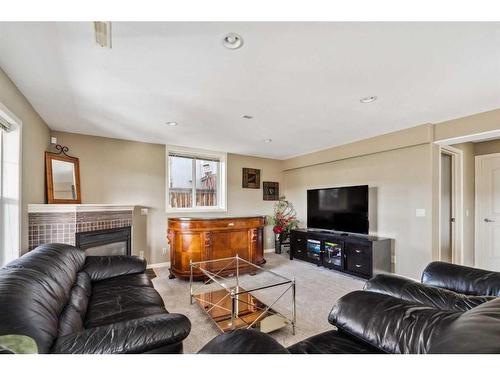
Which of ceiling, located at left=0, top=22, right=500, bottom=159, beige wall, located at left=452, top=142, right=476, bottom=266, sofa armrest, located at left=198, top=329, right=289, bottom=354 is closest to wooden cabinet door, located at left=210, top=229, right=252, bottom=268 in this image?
ceiling, located at left=0, top=22, right=500, bottom=159

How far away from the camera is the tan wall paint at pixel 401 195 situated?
11.0 feet

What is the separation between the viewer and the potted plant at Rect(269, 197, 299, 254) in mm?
5348

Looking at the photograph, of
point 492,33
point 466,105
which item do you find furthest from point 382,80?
point 466,105

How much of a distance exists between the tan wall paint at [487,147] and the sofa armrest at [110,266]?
561 cm

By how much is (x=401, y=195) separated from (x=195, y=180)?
3700 mm

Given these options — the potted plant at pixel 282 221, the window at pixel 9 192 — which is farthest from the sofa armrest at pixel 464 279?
the window at pixel 9 192

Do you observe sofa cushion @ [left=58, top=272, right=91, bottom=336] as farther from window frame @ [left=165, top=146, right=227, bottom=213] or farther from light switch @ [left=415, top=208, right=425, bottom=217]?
light switch @ [left=415, top=208, right=425, bottom=217]

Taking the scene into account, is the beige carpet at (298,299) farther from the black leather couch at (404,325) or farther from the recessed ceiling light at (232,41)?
the recessed ceiling light at (232,41)

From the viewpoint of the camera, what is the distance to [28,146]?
8.35ft

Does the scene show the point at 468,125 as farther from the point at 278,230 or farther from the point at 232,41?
the point at 278,230

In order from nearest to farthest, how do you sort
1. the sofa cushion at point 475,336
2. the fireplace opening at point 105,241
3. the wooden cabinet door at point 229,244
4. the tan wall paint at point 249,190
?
the sofa cushion at point 475,336 < the fireplace opening at point 105,241 < the wooden cabinet door at point 229,244 < the tan wall paint at point 249,190

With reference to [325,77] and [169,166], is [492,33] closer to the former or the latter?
[325,77]

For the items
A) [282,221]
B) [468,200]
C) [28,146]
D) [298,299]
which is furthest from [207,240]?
[468,200]
